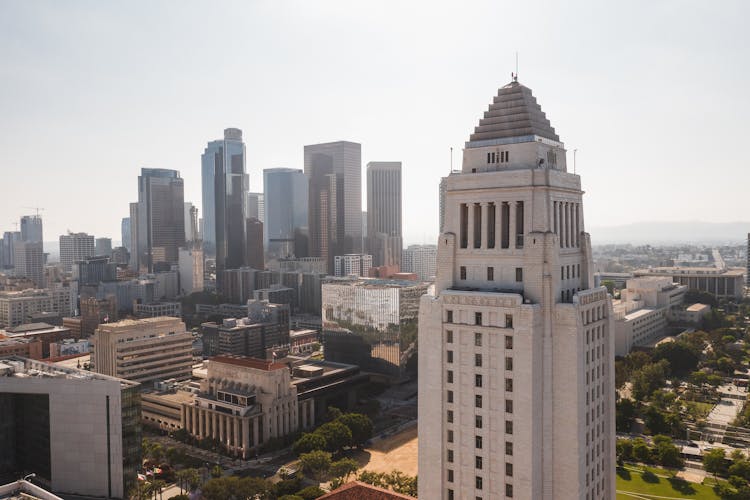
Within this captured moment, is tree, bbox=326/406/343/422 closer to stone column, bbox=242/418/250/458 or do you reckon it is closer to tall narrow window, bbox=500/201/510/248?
stone column, bbox=242/418/250/458

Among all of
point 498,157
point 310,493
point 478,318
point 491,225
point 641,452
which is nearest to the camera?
point 478,318

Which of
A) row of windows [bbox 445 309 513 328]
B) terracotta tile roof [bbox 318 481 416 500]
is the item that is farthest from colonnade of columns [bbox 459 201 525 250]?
terracotta tile roof [bbox 318 481 416 500]

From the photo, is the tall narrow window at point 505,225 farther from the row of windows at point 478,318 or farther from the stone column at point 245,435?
the stone column at point 245,435

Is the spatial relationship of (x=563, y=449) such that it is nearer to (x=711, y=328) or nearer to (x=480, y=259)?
(x=480, y=259)

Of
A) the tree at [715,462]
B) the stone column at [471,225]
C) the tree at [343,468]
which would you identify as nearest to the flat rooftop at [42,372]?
the tree at [343,468]

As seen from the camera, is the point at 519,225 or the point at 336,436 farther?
the point at 336,436

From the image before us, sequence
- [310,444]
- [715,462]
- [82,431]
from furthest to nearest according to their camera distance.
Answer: [310,444] < [715,462] < [82,431]

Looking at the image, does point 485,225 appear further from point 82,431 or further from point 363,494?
point 82,431

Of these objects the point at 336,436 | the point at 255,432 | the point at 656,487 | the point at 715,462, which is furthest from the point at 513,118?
the point at 255,432
